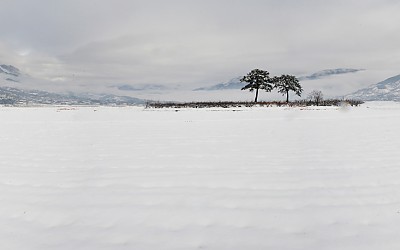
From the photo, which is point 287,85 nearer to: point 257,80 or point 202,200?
point 257,80

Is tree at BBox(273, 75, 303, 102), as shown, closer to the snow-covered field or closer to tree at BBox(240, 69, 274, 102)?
tree at BBox(240, 69, 274, 102)

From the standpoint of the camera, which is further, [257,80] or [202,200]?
[257,80]

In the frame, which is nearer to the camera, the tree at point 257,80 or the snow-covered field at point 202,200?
the snow-covered field at point 202,200

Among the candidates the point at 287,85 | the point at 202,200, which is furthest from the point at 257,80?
the point at 202,200

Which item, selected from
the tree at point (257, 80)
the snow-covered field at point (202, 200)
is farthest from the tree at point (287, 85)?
the snow-covered field at point (202, 200)

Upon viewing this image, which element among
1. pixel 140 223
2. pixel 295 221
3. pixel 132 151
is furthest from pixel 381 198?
pixel 132 151

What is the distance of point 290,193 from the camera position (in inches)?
222

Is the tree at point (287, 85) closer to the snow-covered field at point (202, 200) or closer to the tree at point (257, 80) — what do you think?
the tree at point (257, 80)

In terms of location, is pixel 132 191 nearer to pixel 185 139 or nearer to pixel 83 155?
pixel 83 155

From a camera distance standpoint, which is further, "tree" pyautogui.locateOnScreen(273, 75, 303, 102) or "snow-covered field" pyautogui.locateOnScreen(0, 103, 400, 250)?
"tree" pyautogui.locateOnScreen(273, 75, 303, 102)

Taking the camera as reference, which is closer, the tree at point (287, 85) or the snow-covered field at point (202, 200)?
the snow-covered field at point (202, 200)

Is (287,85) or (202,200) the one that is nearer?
(202,200)

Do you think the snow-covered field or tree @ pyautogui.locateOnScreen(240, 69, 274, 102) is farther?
tree @ pyautogui.locateOnScreen(240, 69, 274, 102)

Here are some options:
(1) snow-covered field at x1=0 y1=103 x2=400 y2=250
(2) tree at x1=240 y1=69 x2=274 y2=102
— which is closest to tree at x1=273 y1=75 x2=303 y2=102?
(2) tree at x1=240 y1=69 x2=274 y2=102
